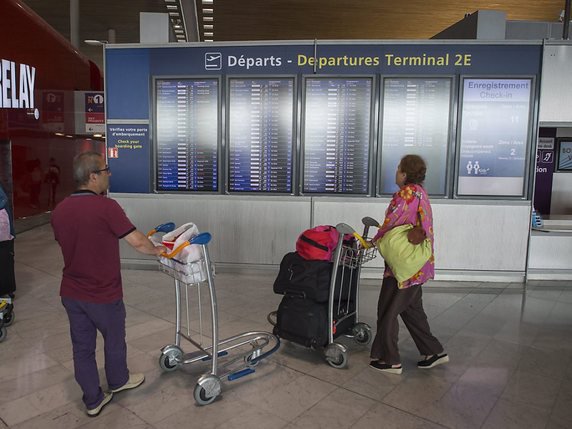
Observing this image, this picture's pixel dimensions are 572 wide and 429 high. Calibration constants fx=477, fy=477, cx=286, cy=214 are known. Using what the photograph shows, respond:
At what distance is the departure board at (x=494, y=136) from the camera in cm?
574

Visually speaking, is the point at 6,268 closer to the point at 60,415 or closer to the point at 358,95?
the point at 60,415

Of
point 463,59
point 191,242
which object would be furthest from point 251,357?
point 463,59

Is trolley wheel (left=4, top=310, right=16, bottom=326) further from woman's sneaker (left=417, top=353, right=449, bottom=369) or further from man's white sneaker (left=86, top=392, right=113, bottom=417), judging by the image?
woman's sneaker (left=417, top=353, right=449, bottom=369)

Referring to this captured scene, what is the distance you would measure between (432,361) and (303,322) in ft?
3.34

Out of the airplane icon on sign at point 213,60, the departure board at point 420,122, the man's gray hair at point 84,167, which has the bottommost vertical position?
the man's gray hair at point 84,167

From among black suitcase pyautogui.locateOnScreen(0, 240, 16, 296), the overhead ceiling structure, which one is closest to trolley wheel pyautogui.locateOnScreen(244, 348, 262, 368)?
black suitcase pyautogui.locateOnScreen(0, 240, 16, 296)

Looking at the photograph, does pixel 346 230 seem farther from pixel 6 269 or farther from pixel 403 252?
pixel 6 269

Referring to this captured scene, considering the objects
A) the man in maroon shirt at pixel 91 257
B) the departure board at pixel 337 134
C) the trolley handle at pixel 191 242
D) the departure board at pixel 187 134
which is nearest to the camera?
the man in maroon shirt at pixel 91 257

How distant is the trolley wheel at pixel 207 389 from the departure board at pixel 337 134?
11.5 feet

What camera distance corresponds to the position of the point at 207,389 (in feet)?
9.69

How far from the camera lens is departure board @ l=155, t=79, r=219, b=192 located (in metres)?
6.16

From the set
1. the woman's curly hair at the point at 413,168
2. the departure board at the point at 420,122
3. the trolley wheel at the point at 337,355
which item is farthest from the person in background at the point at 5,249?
the departure board at the point at 420,122

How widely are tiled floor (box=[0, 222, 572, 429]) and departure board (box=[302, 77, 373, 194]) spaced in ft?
5.69

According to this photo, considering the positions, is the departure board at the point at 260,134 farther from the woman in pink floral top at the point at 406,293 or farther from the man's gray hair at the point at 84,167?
the man's gray hair at the point at 84,167
